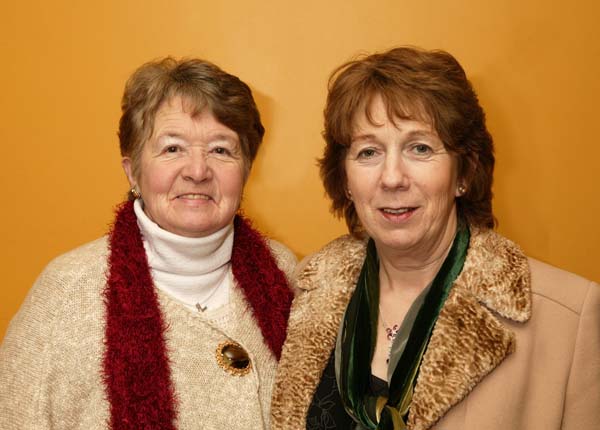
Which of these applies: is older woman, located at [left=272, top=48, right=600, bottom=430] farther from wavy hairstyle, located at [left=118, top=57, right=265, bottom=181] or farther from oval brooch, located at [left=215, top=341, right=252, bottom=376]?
wavy hairstyle, located at [left=118, top=57, right=265, bottom=181]

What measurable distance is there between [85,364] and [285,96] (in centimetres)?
126

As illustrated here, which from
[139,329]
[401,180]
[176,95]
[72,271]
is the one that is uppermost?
[176,95]

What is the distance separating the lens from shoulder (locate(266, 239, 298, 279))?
2361 millimetres

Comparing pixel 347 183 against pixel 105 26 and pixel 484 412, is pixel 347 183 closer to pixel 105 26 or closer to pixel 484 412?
pixel 484 412

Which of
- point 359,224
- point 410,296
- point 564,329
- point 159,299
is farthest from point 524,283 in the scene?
point 159,299

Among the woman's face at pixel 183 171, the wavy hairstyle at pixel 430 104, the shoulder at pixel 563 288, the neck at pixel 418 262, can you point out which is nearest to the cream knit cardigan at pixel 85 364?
the woman's face at pixel 183 171

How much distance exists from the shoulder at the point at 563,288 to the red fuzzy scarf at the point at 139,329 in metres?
0.80

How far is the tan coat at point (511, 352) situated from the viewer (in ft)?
5.49

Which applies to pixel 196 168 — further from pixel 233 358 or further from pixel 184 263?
pixel 233 358

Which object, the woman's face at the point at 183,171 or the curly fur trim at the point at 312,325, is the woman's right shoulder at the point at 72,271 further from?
Result: the curly fur trim at the point at 312,325

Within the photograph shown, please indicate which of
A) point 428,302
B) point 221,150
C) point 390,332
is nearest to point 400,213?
point 428,302

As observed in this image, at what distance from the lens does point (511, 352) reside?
66.8 inches

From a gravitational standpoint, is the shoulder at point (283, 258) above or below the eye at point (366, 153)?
below

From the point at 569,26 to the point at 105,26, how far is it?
5.66ft
